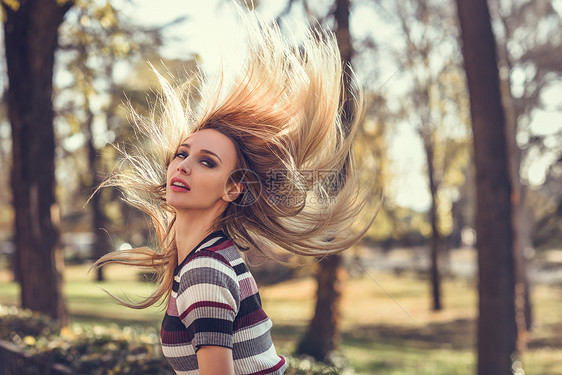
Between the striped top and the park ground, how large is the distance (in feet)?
15.7

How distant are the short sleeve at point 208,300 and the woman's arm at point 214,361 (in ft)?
0.06

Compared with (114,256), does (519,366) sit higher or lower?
lower

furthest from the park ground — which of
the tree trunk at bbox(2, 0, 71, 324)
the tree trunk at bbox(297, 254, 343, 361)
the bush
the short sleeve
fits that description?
the short sleeve

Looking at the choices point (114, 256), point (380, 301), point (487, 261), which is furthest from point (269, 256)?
point (380, 301)

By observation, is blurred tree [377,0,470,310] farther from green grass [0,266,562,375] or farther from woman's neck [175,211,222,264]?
woman's neck [175,211,222,264]

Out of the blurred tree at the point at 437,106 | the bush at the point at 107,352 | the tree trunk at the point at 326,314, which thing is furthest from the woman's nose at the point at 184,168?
the blurred tree at the point at 437,106

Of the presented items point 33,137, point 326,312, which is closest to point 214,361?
point 33,137

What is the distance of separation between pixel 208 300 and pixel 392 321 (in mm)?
17671

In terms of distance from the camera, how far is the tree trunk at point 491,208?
7.71 meters

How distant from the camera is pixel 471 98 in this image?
7926 millimetres

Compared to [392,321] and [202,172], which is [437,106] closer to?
[392,321]

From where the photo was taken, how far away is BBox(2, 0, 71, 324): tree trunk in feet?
25.4

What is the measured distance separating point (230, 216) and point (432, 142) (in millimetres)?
18857

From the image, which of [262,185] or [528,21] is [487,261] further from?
[528,21]
